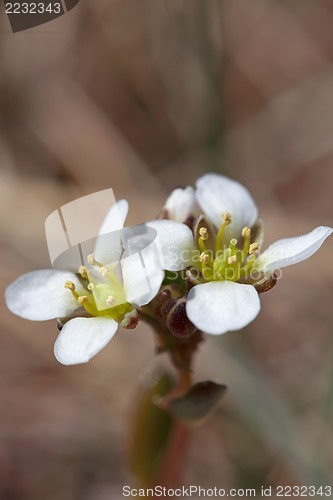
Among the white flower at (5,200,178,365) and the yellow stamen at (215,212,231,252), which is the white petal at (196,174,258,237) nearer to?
the yellow stamen at (215,212,231,252)

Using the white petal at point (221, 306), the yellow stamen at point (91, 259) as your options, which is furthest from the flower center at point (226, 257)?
the yellow stamen at point (91, 259)

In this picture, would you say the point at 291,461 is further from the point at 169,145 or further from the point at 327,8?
the point at 327,8

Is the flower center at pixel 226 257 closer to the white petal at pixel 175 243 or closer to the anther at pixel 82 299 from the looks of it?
the white petal at pixel 175 243

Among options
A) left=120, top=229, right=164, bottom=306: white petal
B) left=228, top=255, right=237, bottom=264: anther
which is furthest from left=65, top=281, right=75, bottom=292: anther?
left=228, top=255, right=237, bottom=264: anther

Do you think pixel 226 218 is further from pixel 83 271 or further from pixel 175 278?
pixel 83 271

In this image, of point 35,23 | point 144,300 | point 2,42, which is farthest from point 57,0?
point 144,300

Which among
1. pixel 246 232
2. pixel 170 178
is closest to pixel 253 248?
pixel 246 232
